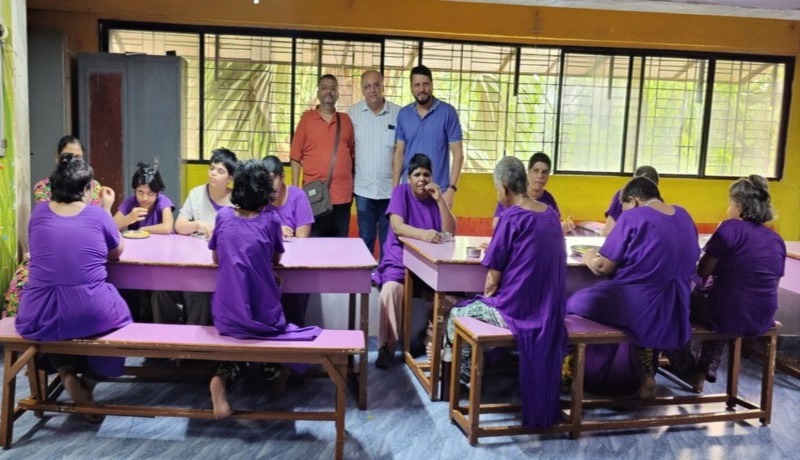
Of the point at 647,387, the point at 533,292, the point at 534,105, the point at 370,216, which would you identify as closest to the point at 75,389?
the point at 533,292

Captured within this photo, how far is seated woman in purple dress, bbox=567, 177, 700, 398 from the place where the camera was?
3.18 meters

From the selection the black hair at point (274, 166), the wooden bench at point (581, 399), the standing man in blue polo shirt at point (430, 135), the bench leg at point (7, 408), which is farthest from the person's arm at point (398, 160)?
the bench leg at point (7, 408)

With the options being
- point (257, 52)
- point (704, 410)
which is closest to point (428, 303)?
point (704, 410)

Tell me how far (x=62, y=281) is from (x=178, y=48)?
12.7ft

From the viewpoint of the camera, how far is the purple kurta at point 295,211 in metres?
4.21

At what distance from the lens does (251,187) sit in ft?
9.72

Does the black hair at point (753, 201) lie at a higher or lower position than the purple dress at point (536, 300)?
higher

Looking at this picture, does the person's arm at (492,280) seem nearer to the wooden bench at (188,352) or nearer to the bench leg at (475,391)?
the bench leg at (475,391)

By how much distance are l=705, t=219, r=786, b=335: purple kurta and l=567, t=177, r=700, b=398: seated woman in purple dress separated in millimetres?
268

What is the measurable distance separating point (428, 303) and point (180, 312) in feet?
4.68

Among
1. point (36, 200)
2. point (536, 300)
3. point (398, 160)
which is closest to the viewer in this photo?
point (536, 300)

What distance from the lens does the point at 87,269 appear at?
116 inches

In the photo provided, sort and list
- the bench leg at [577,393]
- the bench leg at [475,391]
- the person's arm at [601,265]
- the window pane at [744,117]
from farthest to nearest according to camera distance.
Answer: the window pane at [744,117] → the person's arm at [601,265] → the bench leg at [577,393] → the bench leg at [475,391]

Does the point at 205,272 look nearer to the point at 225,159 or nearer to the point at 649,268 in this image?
the point at 225,159
